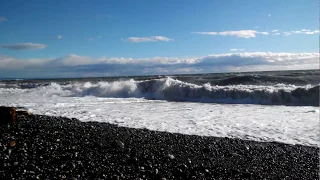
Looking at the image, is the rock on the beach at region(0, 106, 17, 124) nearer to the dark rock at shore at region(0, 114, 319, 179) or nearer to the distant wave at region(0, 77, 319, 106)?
the dark rock at shore at region(0, 114, 319, 179)

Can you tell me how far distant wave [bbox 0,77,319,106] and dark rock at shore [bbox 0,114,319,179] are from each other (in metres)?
10.7

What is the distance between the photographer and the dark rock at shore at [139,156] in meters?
4.48

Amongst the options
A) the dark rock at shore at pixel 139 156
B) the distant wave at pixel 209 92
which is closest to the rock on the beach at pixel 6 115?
the dark rock at shore at pixel 139 156

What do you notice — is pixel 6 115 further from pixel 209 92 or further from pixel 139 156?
pixel 209 92

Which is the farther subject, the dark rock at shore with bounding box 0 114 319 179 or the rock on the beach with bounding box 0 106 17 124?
the rock on the beach with bounding box 0 106 17 124

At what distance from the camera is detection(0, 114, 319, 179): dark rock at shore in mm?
4484

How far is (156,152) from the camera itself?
226 inches

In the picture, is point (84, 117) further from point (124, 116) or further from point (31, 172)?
point (31, 172)

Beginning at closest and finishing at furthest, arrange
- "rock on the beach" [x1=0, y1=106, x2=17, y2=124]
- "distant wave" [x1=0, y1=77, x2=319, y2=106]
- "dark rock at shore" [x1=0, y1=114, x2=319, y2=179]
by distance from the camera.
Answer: "dark rock at shore" [x1=0, y1=114, x2=319, y2=179], "rock on the beach" [x1=0, y1=106, x2=17, y2=124], "distant wave" [x1=0, y1=77, x2=319, y2=106]

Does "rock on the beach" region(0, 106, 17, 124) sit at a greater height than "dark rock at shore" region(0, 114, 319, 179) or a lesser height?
greater

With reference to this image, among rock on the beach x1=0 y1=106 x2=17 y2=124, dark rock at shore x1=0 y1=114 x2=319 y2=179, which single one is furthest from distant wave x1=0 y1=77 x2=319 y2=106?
rock on the beach x1=0 y1=106 x2=17 y2=124

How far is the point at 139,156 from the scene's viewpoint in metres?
5.38

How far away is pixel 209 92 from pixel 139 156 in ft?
50.6

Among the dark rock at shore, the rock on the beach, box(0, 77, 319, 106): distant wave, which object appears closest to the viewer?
the dark rock at shore
